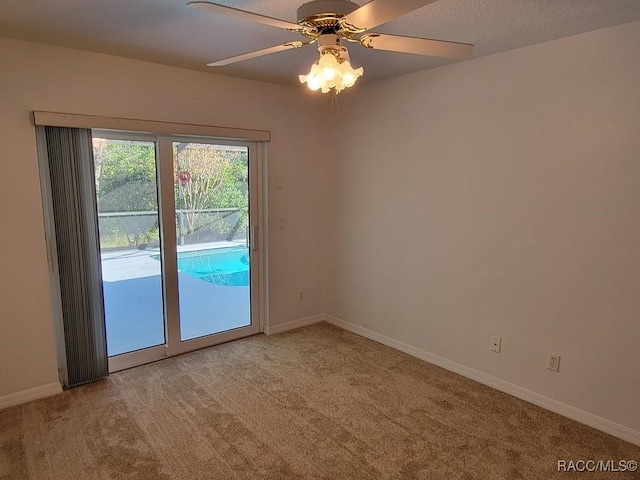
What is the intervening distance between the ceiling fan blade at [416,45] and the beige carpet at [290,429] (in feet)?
7.04

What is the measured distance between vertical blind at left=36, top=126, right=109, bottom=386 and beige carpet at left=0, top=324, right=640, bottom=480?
0.76 feet

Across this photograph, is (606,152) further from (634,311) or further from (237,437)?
(237,437)

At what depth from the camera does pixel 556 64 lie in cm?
259

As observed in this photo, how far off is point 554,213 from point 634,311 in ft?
2.42

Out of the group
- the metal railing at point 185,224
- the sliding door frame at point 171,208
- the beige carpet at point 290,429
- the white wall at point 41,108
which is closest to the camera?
the beige carpet at point 290,429

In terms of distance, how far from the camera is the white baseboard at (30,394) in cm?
279

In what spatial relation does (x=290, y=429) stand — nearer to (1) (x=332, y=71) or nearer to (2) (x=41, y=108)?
(1) (x=332, y=71)

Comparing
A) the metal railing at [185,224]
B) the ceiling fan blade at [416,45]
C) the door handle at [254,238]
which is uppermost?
the ceiling fan blade at [416,45]

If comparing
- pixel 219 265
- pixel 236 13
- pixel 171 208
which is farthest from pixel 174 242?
pixel 236 13

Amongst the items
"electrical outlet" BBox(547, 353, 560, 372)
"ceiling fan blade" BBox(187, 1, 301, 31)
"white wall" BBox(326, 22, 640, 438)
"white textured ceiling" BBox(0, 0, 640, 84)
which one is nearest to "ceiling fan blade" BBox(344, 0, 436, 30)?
"ceiling fan blade" BBox(187, 1, 301, 31)

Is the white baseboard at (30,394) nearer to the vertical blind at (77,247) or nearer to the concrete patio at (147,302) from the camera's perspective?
the vertical blind at (77,247)

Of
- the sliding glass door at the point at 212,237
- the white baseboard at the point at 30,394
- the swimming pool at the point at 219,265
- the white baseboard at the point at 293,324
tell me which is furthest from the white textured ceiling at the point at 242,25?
the white baseboard at the point at 293,324

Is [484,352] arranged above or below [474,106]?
below

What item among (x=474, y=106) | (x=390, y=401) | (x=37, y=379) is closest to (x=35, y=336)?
(x=37, y=379)
